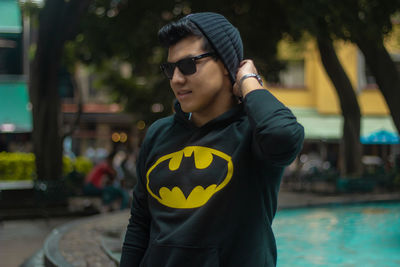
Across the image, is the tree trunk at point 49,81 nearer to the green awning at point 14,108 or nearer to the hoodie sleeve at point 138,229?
the hoodie sleeve at point 138,229

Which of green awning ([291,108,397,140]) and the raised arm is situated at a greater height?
the raised arm

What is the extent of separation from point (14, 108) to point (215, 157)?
84.4ft

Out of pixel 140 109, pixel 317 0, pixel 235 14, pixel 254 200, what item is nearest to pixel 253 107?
pixel 254 200

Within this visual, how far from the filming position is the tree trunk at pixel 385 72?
13.1 m

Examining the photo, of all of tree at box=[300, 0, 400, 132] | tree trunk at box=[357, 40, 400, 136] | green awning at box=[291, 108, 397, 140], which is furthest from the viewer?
green awning at box=[291, 108, 397, 140]

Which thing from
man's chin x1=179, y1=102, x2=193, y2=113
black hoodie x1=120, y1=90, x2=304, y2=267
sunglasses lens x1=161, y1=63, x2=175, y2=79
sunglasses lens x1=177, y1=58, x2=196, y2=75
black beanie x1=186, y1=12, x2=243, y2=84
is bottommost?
black hoodie x1=120, y1=90, x2=304, y2=267

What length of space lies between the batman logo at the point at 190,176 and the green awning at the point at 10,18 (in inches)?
977

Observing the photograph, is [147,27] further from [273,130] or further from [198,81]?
[273,130]

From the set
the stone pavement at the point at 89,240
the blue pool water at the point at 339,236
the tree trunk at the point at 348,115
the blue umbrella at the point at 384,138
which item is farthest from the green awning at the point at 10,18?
the blue pool water at the point at 339,236

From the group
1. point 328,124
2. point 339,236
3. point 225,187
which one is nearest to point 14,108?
point 328,124

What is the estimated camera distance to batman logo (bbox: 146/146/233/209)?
212cm

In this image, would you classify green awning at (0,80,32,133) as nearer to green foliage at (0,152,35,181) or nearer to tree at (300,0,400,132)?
green foliage at (0,152,35,181)

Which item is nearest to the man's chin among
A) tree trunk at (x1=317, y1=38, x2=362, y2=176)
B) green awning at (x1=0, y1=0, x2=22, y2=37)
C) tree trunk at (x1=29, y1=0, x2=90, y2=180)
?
tree trunk at (x1=29, y1=0, x2=90, y2=180)

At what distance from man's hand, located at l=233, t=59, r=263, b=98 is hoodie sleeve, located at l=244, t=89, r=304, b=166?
68mm
